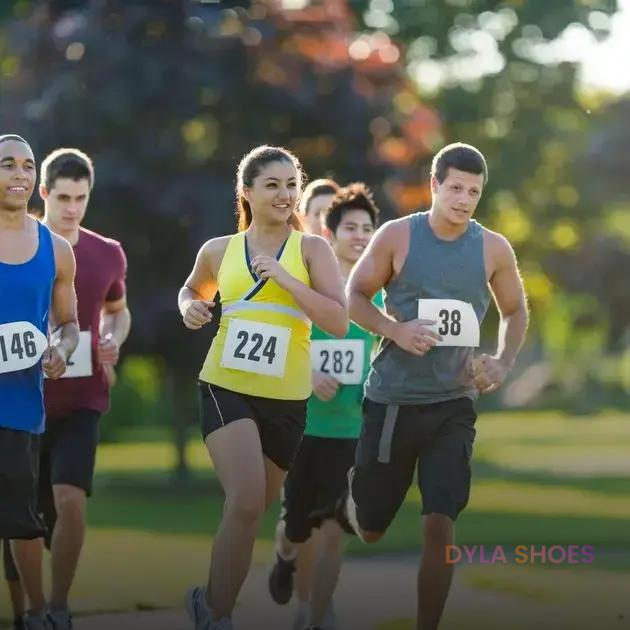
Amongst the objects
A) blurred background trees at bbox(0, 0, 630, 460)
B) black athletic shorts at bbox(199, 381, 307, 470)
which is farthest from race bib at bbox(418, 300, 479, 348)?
blurred background trees at bbox(0, 0, 630, 460)

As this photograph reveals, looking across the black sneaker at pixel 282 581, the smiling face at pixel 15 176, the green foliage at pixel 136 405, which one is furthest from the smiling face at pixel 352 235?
the green foliage at pixel 136 405

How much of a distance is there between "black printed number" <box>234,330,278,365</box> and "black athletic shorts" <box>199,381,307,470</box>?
0.53 feet

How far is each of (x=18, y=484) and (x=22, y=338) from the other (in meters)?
0.58

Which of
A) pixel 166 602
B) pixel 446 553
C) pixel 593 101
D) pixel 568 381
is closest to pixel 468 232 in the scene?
pixel 446 553

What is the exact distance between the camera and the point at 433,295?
A: 8.23 meters

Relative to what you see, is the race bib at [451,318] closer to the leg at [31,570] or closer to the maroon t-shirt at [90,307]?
the maroon t-shirt at [90,307]

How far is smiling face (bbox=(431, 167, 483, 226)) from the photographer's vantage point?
8195mm

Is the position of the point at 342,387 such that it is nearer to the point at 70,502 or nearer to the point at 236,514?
the point at 70,502

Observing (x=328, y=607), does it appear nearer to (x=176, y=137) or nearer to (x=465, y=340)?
(x=465, y=340)

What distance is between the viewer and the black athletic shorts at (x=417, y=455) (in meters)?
8.15

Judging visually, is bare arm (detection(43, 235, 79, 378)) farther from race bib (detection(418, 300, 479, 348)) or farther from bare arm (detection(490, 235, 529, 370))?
bare arm (detection(490, 235, 529, 370))

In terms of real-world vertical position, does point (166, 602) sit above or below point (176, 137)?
below

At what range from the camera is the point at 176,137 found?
21594 millimetres

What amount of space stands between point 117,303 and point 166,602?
6.13ft
